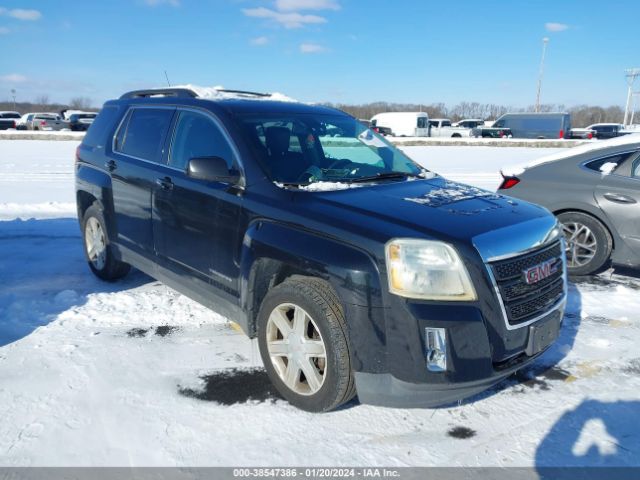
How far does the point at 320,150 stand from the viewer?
12.3 feet

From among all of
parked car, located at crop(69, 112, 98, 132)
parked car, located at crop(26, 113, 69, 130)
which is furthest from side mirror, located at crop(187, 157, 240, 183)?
parked car, located at crop(26, 113, 69, 130)

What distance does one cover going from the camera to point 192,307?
4.61 meters

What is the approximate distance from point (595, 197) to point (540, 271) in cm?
301

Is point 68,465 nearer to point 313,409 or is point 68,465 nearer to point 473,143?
point 313,409

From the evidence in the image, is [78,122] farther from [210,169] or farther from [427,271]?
[427,271]

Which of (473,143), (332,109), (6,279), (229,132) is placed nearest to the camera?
(229,132)

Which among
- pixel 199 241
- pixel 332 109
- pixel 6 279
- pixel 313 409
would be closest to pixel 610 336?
pixel 313 409

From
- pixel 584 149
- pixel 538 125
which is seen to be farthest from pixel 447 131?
pixel 584 149

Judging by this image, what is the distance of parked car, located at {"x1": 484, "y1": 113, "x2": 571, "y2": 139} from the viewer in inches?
1574

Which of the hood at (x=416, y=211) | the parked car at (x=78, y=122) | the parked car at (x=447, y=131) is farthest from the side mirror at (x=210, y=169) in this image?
the parked car at (x=447, y=131)

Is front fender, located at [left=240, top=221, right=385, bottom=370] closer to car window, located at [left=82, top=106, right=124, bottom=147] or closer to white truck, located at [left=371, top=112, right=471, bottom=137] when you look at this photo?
car window, located at [left=82, top=106, right=124, bottom=147]

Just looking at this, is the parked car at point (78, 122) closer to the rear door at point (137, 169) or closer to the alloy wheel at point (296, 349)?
the rear door at point (137, 169)

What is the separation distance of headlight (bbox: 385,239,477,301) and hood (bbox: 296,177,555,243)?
0.21 ft

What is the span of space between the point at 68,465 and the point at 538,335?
8.59ft
